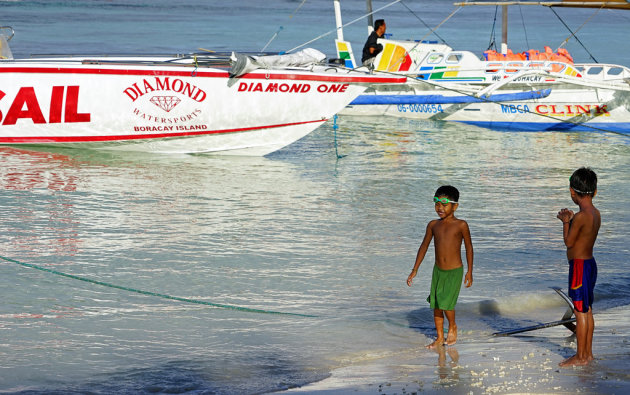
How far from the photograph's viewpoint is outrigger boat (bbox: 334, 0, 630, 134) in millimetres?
19578

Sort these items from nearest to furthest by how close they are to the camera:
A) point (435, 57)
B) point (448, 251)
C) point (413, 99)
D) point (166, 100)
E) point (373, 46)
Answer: point (448, 251)
point (166, 100)
point (373, 46)
point (435, 57)
point (413, 99)

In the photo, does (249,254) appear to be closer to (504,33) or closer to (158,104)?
(158,104)

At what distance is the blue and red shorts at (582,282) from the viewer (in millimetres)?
5699

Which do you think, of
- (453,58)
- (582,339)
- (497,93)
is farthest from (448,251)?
(453,58)

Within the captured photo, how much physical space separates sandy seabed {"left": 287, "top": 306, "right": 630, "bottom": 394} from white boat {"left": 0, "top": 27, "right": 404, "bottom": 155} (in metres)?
8.52

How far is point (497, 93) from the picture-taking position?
19875 mm

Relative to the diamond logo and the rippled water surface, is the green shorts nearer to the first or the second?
the rippled water surface

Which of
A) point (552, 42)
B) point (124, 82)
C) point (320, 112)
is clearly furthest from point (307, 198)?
point (552, 42)

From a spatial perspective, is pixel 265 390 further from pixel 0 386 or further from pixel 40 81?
pixel 40 81

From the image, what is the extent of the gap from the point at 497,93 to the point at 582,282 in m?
14.6

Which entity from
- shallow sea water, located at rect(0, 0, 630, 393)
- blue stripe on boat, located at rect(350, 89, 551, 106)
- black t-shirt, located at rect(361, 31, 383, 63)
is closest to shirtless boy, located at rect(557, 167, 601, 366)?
shallow sea water, located at rect(0, 0, 630, 393)

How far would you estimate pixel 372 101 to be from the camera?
21156 mm

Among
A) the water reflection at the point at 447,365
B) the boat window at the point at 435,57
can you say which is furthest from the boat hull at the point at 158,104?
the water reflection at the point at 447,365

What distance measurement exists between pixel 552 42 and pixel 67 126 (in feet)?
124
